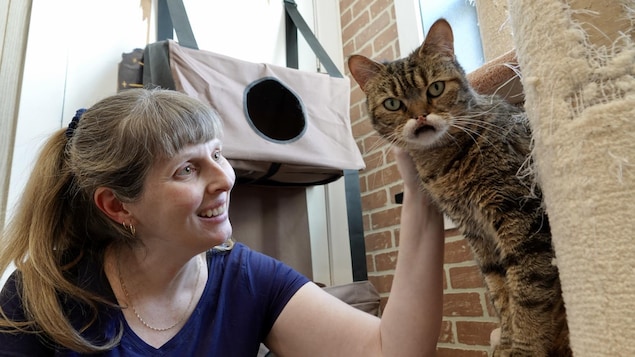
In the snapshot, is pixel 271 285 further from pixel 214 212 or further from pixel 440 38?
pixel 440 38

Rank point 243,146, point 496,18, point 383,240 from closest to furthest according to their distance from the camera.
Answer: point 496,18 → point 243,146 → point 383,240

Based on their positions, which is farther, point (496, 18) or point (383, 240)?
point (383, 240)

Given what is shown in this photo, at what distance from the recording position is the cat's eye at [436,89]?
808 millimetres

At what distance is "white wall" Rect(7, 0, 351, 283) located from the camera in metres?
1.32

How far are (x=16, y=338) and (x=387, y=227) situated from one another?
128cm

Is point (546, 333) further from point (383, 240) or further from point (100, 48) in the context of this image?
point (100, 48)

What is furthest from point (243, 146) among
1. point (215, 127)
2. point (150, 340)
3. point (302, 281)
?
point (150, 340)

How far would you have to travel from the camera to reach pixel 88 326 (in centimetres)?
82

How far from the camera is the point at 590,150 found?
352 millimetres

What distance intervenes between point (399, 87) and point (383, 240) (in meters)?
0.99

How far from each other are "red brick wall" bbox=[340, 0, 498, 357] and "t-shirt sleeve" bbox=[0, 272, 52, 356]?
960 mm

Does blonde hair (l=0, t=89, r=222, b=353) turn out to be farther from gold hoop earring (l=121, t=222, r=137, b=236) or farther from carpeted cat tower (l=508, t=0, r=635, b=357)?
carpeted cat tower (l=508, t=0, r=635, b=357)

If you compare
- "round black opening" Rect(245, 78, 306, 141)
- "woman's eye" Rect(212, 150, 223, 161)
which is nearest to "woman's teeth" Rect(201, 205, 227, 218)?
"woman's eye" Rect(212, 150, 223, 161)

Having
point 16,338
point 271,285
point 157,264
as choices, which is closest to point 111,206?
point 157,264
